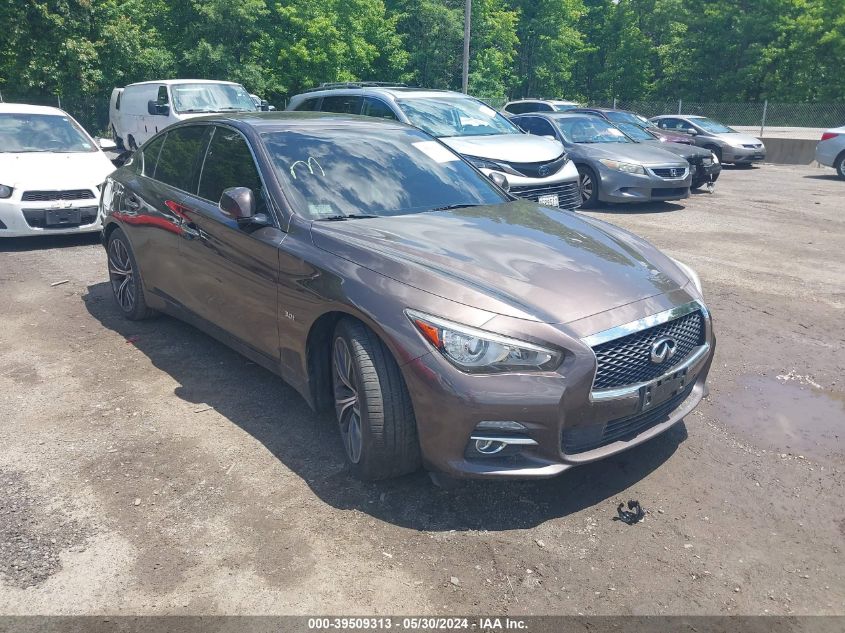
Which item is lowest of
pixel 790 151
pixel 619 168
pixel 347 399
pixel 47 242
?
pixel 47 242

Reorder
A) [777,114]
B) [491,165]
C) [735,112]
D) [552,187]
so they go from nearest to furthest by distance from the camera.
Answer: [491,165]
[552,187]
[777,114]
[735,112]

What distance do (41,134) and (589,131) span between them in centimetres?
870

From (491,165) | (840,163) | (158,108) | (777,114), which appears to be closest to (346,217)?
(491,165)

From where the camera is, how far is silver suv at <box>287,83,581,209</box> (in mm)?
9578

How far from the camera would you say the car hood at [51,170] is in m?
8.33

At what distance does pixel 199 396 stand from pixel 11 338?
2.09 meters

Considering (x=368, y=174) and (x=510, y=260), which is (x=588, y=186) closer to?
(x=368, y=174)

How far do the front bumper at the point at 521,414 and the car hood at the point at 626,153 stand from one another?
30.6 feet

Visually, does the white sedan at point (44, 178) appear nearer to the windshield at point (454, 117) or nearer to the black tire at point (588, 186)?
the windshield at point (454, 117)

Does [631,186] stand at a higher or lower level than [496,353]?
lower

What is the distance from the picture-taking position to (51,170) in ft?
28.3

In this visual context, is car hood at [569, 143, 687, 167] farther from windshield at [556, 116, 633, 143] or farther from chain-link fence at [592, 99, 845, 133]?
chain-link fence at [592, 99, 845, 133]

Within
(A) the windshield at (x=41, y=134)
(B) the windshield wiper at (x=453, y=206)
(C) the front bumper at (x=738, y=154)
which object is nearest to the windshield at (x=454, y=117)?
(A) the windshield at (x=41, y=134)

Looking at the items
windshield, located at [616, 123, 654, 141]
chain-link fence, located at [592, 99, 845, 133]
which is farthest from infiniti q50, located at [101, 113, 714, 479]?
chain-link fence, located at [592, 99, 845, 133]
